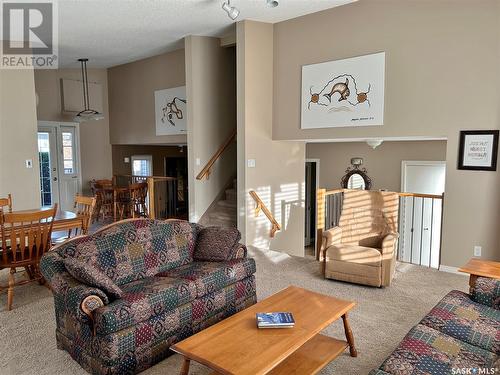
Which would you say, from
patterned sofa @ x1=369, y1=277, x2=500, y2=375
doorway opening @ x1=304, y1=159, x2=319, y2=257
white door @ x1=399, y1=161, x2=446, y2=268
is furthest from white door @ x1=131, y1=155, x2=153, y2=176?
patterned sofa @ x1=369, y1=277, x2=500, y2=375

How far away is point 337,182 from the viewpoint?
880 cm

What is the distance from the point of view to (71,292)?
2426 mm

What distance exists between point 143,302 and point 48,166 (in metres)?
6.89

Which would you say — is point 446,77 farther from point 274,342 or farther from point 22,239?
point 22,239

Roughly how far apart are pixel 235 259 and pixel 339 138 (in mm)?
2765

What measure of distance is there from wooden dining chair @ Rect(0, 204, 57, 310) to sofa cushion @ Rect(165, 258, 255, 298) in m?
1.37

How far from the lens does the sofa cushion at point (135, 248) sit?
2877mm

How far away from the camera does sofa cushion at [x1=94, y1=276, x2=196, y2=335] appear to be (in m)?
2.31

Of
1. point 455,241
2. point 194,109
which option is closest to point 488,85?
point 455,241

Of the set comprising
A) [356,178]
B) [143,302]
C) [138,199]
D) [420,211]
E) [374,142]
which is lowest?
[420,211]

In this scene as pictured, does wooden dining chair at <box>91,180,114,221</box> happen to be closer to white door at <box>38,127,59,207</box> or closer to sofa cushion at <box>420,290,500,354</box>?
white door at <box>38,127,59,207</box>

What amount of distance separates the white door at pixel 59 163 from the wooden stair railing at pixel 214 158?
3907mm

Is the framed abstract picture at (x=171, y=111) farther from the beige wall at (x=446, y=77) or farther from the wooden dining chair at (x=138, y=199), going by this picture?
the beige wall at (x=446, y=77)

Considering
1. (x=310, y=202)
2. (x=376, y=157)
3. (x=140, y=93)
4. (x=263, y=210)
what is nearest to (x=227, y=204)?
(x=263, y=210)
